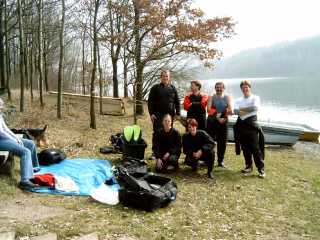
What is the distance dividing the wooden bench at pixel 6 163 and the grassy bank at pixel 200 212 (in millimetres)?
129

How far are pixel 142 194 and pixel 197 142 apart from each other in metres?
2.03

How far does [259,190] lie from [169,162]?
1.44m

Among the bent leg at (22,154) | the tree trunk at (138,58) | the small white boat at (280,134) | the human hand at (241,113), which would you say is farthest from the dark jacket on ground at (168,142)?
the tree trunk at (138,58)

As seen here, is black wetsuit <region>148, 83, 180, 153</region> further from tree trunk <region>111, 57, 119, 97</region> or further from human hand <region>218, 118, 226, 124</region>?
tree trunk <region>111, 57, 119, 97</region>

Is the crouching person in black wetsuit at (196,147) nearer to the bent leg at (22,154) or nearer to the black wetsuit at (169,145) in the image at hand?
the black wetsuit at (169,145)

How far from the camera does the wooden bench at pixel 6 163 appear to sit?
517cm

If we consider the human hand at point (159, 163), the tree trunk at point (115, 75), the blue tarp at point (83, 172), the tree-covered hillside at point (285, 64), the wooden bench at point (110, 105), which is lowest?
the blue tarp at point (83, 172)

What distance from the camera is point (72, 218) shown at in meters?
4.15

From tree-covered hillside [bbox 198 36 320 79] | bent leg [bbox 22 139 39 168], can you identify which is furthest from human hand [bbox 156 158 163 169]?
tree-covered hillside [bbox 198 36 320 79]

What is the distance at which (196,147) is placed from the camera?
6.30m

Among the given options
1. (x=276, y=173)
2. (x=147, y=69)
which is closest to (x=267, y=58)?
(x=147, y=69)

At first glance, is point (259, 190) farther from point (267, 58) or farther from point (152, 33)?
point (267, 58)

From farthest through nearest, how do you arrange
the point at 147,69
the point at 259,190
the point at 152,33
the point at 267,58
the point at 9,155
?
the point at 267,58 < the point at 147,69 < the point at 152,33 < the point at 259,190 < the point at 9,155

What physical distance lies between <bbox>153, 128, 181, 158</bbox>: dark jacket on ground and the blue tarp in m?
0.87
